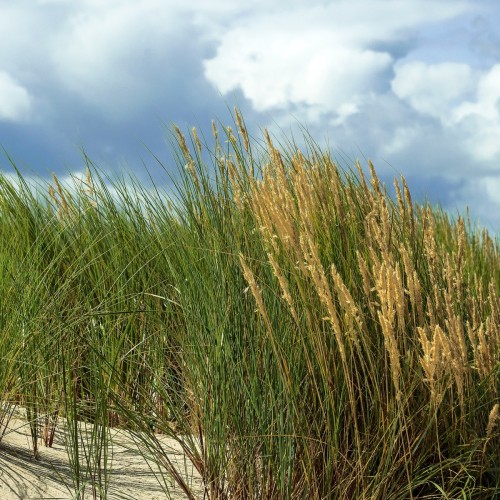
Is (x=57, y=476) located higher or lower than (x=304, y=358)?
lower

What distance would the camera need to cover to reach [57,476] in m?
2.76

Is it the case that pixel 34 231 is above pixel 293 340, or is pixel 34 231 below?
above

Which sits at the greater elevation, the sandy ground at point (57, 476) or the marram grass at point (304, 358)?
the marram grass at point (304, 358)

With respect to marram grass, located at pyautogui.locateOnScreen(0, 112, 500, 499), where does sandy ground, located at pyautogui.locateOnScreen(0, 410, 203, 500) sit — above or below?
below

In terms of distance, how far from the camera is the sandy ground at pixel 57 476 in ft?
8.61

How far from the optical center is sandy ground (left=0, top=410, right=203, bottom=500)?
262 cm

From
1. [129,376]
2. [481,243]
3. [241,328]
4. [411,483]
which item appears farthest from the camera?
[481,243]

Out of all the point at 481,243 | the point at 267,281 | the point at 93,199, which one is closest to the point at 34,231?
the point at 93,199

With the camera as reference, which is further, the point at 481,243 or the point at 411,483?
the point at 481,243

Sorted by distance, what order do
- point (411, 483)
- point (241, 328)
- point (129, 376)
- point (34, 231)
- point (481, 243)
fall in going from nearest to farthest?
point (411, 483), point (241, 328), point (129, 376), point (34, 231), point (481, 243)

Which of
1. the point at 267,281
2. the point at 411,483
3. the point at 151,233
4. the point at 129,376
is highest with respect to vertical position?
the point at 151,233

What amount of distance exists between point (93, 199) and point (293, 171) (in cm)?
181

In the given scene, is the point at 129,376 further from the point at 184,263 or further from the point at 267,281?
the point at 267,281

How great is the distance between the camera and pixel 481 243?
7285 millimetres
